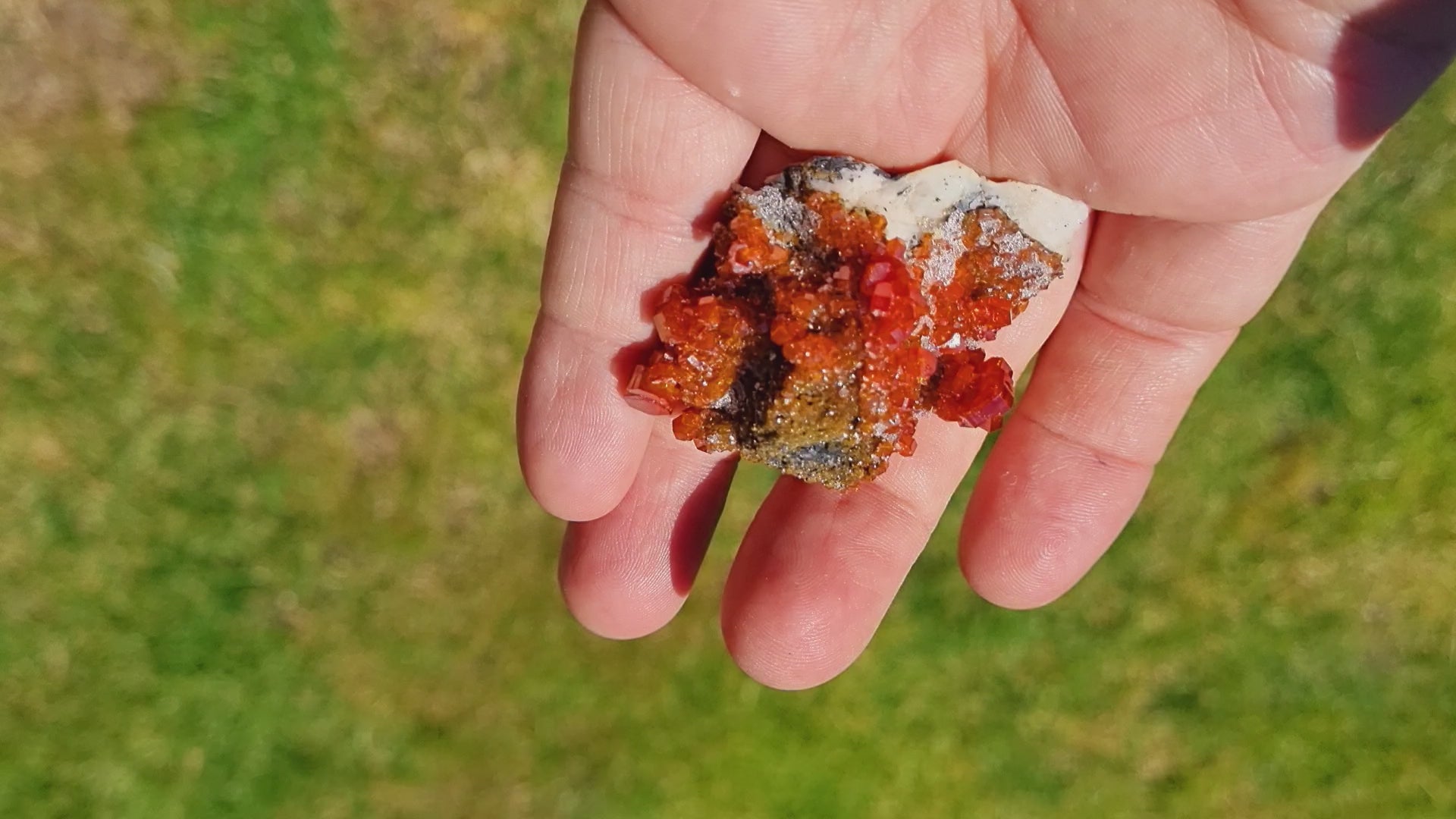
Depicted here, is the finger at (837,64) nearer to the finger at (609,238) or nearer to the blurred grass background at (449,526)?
the finger at (609,238)

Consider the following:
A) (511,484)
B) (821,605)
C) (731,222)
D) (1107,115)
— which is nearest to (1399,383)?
(1107,115)

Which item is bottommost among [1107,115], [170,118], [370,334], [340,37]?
[370,334]

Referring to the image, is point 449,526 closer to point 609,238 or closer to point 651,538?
point 651,538

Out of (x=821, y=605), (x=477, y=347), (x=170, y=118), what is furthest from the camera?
(x=477, y=347)

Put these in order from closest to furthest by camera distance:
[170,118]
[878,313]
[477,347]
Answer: [878,313]
[170,118]
[477,347]

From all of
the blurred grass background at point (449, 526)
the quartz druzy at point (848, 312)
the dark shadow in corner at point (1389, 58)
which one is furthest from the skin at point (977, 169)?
the blurred grass background at point (449, 526)

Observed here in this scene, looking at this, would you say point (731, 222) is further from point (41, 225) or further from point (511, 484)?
point (41, 225)

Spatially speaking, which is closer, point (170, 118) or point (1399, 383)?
point (170, 118)
